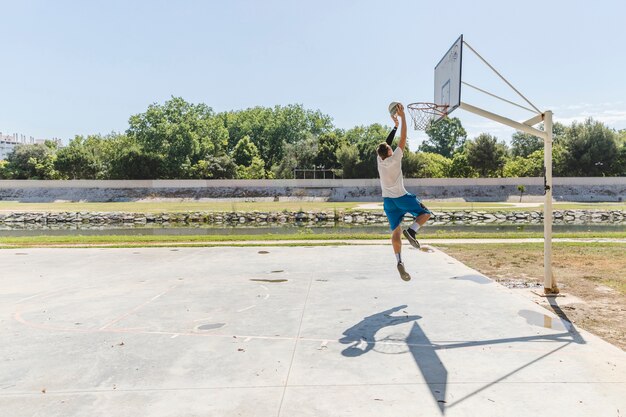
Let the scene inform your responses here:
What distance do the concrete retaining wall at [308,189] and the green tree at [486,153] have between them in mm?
8050

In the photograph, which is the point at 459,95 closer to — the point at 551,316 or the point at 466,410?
the point at 551,316

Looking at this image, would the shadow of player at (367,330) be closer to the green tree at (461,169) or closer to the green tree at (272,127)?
the green tree at (461,169)

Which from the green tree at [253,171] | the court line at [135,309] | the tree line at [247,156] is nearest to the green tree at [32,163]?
the tree line at [247,156]

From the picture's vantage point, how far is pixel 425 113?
36.3 ft

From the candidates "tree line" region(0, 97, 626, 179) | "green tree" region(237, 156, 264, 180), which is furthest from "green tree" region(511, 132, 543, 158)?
"green tree" region(237, 156, 264, 180)

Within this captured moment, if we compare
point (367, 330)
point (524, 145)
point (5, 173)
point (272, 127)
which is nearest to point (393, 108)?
point (367, 330)

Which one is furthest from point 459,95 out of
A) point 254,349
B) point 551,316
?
point 254,349

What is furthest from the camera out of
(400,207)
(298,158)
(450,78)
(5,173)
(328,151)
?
(5,173)

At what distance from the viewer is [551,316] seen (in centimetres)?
784

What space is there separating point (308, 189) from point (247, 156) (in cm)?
2738

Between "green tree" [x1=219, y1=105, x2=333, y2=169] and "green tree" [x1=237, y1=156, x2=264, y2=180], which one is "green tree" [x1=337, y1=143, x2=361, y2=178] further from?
"green tree" [x1=219, y1=105, x2=333, y2=169]

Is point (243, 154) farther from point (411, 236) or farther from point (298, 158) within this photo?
point (411, 236)

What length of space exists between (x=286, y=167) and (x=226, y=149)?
2017cm

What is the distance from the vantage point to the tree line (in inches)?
3061
